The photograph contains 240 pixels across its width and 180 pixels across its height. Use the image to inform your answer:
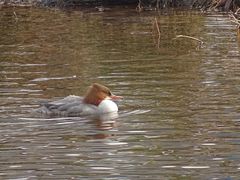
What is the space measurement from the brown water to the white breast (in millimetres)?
170

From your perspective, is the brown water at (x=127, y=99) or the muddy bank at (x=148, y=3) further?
the muddy bank at (x=148, y=3)

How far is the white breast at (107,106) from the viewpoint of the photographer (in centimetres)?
1503

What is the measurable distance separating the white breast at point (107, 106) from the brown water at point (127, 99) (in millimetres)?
170

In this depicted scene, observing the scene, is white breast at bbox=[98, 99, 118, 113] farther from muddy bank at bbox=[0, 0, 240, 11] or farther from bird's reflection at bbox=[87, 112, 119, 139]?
muddy bank at bbox=[0, 0, 240, 11]

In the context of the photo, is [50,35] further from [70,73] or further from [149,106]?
[149,106]

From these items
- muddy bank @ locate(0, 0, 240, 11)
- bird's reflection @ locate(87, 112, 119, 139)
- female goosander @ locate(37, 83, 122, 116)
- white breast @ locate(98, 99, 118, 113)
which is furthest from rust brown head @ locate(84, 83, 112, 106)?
muddy bank @ locate(0, 0, 240, 11)

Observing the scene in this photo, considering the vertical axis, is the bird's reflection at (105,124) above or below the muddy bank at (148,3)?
above

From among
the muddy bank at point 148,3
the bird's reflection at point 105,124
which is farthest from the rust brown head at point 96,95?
the muddy bank at point 148,3

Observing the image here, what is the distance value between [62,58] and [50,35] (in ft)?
16.5

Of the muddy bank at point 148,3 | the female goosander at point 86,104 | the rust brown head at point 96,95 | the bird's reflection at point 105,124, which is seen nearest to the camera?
the bird's reflection at point 105,124

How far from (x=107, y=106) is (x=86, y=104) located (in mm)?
375

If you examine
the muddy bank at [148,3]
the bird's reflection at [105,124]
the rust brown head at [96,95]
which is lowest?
the muddy bank at [148,3]

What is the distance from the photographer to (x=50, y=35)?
26.6 m

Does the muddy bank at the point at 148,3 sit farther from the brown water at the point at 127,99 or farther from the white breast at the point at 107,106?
the white breast at the point at 107,106
